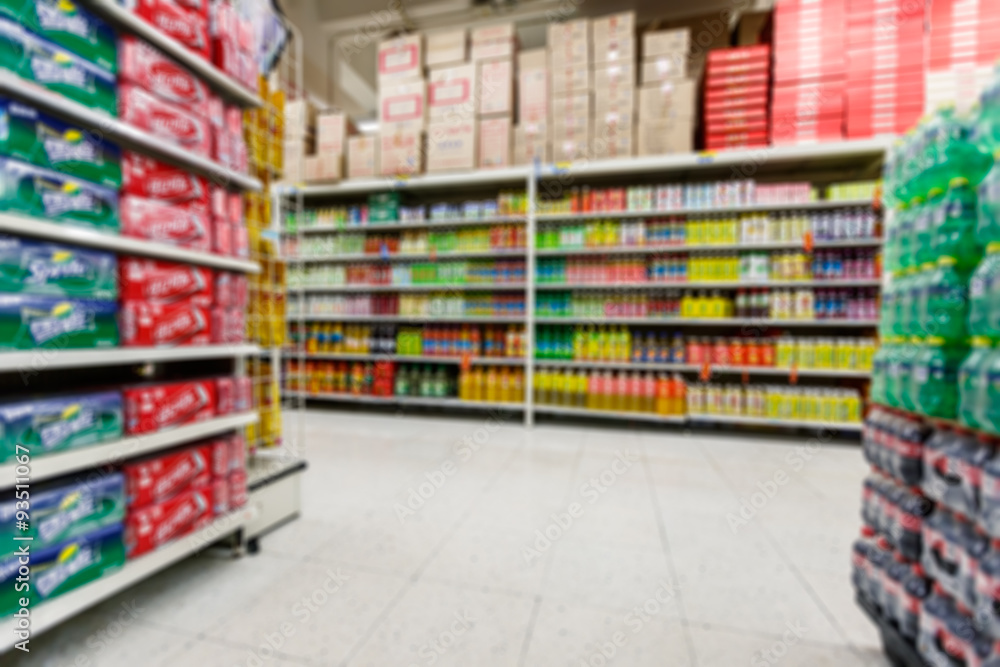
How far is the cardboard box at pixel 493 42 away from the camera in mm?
4227

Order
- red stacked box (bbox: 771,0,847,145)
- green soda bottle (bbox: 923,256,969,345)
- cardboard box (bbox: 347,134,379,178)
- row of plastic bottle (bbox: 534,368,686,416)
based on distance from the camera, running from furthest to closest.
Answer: cardboard box (bbox: 347,134,379,178) < row of plastic bottle (bbox: 534,368,686,416) < red stacked box (bbox: 771,0,847,145) < green soda bottle (bbox: 923,256,969,345)

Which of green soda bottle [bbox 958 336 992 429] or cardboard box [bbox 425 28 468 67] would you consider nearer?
green soda bottle [bbox 958 336 992 429]

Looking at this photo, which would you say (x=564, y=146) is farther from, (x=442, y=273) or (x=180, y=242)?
(x=180, y=242)

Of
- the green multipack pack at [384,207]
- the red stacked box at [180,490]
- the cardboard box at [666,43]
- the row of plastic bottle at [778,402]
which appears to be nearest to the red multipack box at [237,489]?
the red stacked box at [180,490]

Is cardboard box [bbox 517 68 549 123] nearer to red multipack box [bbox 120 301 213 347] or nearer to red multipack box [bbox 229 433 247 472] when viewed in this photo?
red multipack box [bbox 120 301 213 347]

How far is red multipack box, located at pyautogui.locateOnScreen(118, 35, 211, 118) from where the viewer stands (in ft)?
4.43

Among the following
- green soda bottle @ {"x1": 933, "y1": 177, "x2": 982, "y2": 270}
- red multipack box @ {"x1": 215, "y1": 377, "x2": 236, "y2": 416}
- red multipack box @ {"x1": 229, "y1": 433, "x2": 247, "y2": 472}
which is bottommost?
red multipack box @ {"x1": 229, "y1": 433, "x2": 247, "y2": 472}

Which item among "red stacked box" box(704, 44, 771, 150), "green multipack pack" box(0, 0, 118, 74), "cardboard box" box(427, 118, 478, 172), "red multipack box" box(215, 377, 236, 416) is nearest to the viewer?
"green multipack pack" box(0, 0, 118, 74)

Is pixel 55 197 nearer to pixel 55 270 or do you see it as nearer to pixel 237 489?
pixel 55 270

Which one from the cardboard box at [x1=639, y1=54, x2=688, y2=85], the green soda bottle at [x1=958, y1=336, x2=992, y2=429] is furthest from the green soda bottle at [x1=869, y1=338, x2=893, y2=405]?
the cardboard box at [x1=639, y1=54, x2=688, y2=85]

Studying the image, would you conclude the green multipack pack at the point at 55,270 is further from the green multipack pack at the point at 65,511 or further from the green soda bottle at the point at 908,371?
the green soda bottle at the point at 908,371

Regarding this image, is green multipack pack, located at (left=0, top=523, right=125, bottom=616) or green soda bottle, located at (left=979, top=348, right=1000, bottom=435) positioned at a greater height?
green soda bottle, located at (left=979, top=348, right=1000, bottom=435)

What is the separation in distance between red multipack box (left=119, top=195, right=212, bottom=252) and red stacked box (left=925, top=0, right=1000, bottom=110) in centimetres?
518

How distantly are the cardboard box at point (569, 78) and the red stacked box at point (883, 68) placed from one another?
221cm
